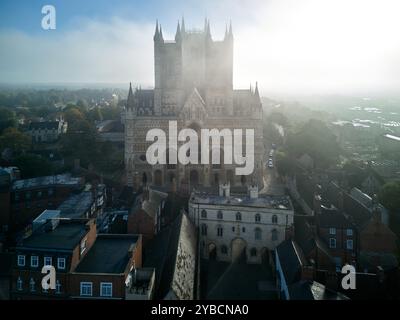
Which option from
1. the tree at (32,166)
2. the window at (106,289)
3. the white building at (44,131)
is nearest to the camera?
the window at (106,289)

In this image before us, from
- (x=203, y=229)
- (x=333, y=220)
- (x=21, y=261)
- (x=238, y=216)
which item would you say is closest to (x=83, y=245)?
(x=21, y=261)

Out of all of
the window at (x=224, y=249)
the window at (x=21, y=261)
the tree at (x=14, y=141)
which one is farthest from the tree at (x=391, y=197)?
the tree at (x=14, y=141)

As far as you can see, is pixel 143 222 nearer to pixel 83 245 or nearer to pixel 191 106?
pixel 83 245

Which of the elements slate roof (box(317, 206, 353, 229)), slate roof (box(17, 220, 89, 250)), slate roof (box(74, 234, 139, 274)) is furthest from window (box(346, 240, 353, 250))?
slate roof (box(17, 220, 89, 250))

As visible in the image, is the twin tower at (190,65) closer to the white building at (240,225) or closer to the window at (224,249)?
the white building at (240,225)

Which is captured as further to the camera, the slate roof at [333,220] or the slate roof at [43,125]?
the slate roof at [43,125]

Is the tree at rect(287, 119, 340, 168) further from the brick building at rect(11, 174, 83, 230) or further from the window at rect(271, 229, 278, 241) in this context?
the brick building at rect(11, 174, 83, 230)

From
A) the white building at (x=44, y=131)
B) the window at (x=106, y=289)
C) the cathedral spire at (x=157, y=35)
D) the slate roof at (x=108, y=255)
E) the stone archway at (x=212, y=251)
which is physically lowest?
the stone archway at (x=212, y=251)
